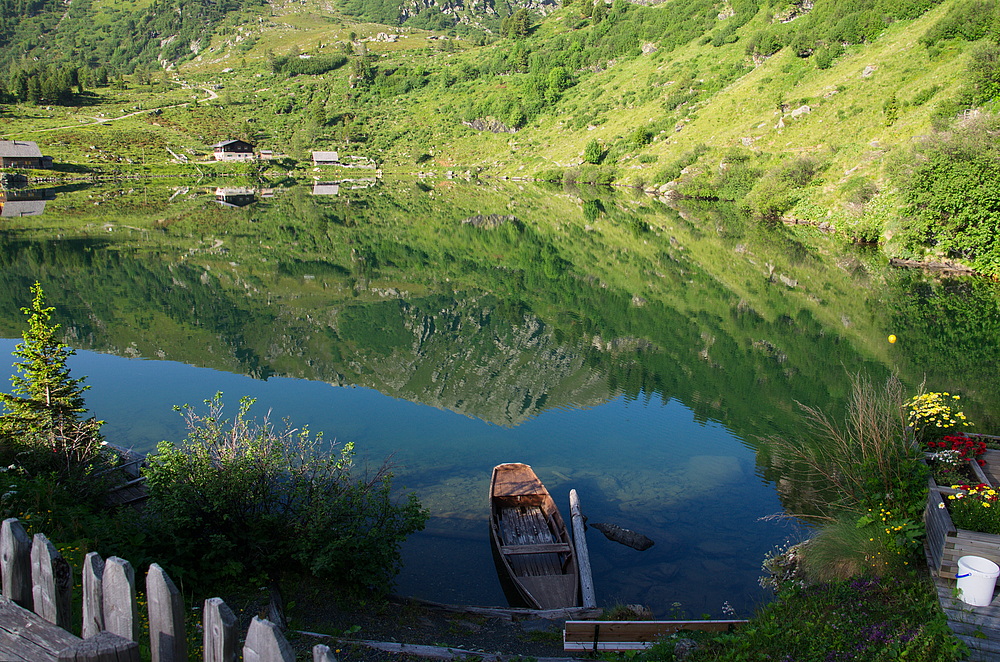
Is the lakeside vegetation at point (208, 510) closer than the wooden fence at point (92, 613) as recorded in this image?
No

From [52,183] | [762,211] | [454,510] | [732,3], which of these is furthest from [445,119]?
[454,510]

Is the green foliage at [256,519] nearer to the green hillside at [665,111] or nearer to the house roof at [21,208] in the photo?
the green hillside at [665,111]

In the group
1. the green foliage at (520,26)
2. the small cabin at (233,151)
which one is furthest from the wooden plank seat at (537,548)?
the green foliage at (520,26)

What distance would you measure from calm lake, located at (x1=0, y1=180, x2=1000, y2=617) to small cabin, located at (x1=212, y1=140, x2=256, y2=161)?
71.2 metres

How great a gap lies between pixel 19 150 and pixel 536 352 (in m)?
97.6

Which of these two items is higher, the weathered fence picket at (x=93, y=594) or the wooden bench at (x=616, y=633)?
the weathered fence picket at (x=93, y=594)

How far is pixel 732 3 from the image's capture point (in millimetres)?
136875

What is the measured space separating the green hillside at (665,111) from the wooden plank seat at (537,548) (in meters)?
33.5

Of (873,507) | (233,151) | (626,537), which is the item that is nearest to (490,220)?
(626,537)

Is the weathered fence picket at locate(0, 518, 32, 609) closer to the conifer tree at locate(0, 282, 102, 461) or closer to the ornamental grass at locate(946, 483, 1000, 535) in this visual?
the conifer tree at locate(0, 282, 102, 461)

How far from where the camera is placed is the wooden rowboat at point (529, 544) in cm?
1028

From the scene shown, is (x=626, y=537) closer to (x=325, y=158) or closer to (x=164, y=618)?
(x=164, y=618)

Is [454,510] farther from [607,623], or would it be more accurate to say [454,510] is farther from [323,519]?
[607,623]

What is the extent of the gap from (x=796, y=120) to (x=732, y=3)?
7705 cm
